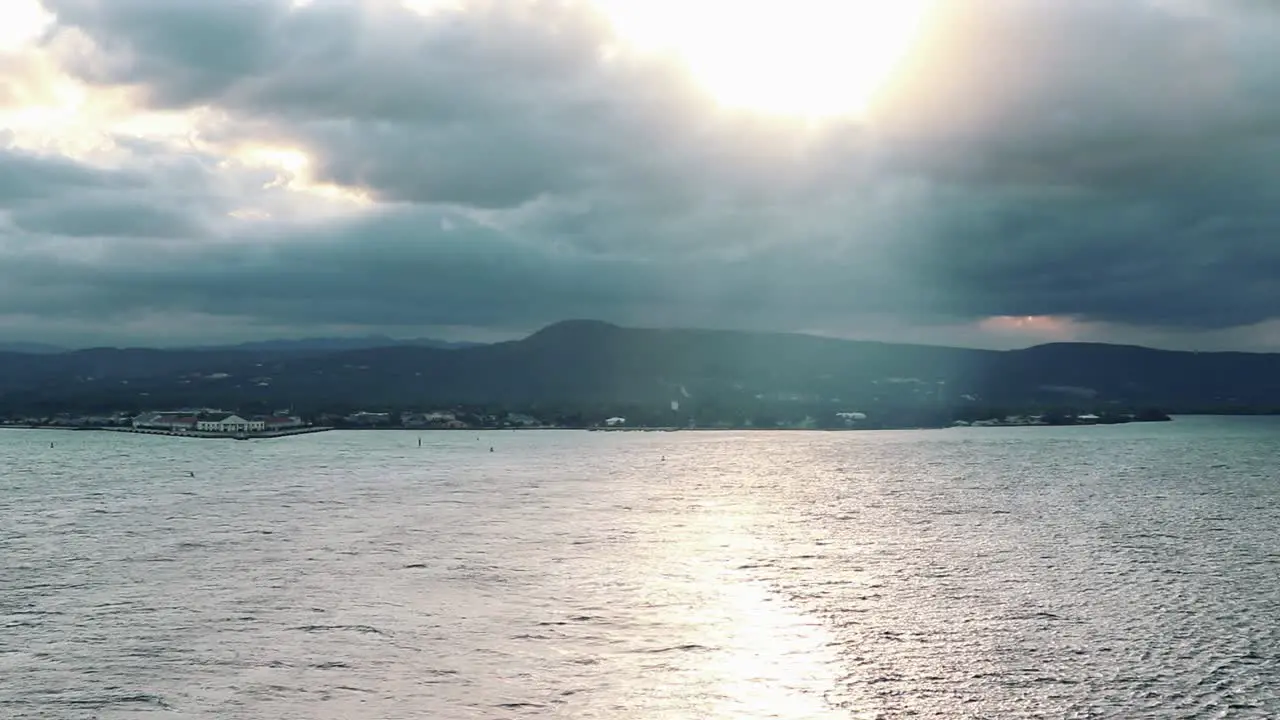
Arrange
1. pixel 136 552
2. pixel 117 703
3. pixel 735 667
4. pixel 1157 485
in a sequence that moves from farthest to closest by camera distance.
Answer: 1. pixel 1157 485
2. pixel 136 552
3. pixel 735 667
4. pixel 117 703

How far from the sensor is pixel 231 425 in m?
136

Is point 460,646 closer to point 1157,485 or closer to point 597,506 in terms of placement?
point 597,506

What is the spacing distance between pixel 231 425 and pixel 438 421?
27.9 meters

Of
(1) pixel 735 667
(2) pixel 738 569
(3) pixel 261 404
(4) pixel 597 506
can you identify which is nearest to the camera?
(1) pixel 735 667

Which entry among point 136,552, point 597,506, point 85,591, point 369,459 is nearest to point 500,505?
point 597,506

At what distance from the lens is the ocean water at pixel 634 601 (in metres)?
19.2

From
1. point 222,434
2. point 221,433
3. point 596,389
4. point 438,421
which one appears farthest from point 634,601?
point 596,389

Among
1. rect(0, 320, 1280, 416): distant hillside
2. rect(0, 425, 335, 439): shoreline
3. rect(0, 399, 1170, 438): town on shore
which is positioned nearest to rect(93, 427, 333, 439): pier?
rect(0, 425, 335, 439): shoreline

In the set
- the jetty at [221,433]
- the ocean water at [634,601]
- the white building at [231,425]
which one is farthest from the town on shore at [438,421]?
the ocean water at [634,601]

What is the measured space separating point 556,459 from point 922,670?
70679mm

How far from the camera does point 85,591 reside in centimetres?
2884

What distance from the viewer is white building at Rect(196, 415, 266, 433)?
133875 millimetres

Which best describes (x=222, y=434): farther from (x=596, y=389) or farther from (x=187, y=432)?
(x=596, y=389)

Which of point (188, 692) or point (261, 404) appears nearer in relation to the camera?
point (188, 692)
